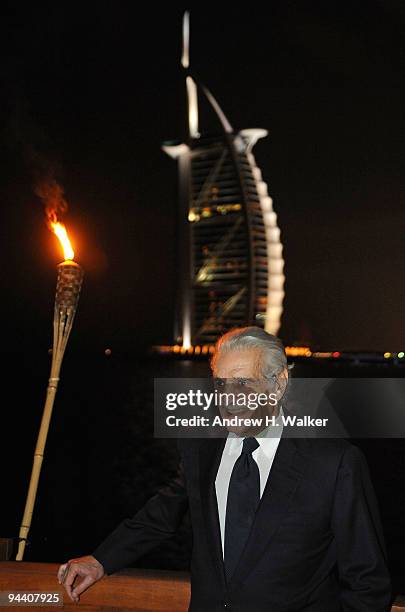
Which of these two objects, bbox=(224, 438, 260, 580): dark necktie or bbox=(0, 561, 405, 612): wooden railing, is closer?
bbox=(224, 438, 260, 580): dark necktie

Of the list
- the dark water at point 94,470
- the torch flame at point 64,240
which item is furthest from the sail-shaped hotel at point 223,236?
the torch flame at point 64,240

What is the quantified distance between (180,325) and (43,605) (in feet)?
202

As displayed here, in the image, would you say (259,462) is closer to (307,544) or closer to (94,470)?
(307,544)

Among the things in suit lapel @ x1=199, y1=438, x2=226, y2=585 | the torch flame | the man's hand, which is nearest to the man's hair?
suit lapel @ x1=199, y1=438, x2=226, y2=585

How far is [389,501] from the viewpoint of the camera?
22859 millimetres

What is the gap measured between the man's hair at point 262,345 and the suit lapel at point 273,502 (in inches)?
8.7

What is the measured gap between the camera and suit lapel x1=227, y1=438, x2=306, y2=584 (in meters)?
1.75

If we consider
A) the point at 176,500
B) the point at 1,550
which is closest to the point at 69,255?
the point at 1,550

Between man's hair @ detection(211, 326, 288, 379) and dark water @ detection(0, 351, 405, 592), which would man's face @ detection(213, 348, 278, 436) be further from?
dark water @ detection(0, 351, 405, 592)

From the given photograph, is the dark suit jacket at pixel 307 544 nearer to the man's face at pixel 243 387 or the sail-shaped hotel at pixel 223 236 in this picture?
the man's face at pixel 243 387

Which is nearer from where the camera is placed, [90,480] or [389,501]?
[389,501]

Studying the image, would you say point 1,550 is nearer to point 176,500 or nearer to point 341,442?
point 176,500

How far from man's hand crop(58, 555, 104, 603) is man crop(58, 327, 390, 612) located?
32 cm

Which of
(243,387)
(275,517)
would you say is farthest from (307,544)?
(243,387)
